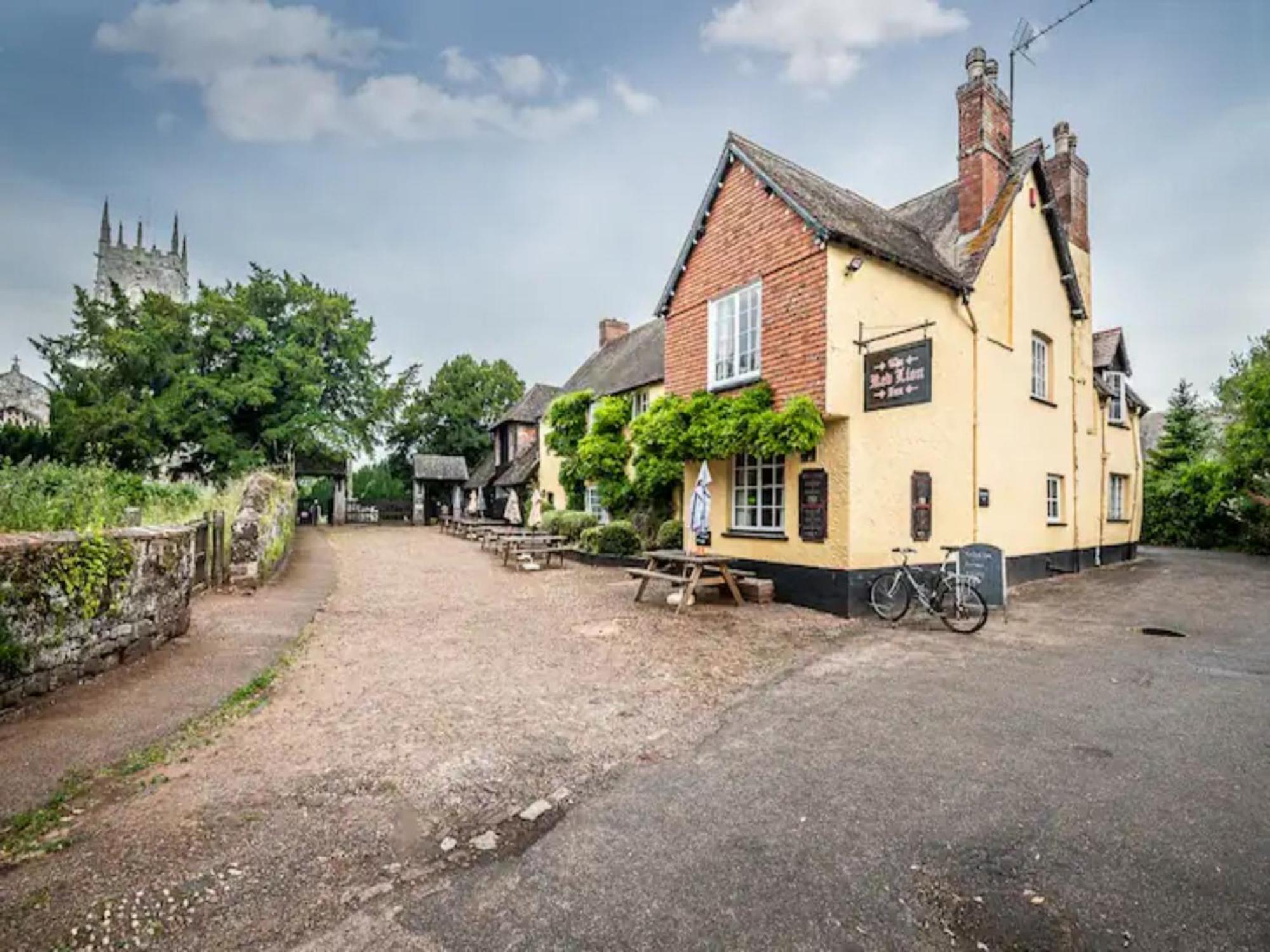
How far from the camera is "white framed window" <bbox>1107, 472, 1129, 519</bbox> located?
1786cm

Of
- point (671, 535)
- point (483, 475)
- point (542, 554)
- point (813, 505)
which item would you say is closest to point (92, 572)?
point (813, 505)

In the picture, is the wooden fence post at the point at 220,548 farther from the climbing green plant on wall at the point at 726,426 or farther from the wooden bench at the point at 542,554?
the climbing green plant on wall at the point at 726,426

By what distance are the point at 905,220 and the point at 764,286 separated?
6.12 meters

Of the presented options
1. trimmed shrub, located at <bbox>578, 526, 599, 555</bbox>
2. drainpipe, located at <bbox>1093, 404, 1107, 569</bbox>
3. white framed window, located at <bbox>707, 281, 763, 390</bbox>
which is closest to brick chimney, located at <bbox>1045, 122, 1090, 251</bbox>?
drainpipe, located at <bbox>1093, 404, 1107, 569</bbox>

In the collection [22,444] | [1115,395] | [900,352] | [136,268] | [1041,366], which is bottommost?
[22,444]

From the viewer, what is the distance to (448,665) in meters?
6.80

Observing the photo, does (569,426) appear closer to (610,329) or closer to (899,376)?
(610,329)

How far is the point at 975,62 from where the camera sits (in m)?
12.9

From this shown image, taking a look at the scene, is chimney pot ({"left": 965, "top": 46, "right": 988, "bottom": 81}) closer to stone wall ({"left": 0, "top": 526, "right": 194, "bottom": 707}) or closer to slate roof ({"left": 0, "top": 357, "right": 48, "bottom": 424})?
stone wall ({"left": 0, "top": 526, "right": 194, "bottom": 707})

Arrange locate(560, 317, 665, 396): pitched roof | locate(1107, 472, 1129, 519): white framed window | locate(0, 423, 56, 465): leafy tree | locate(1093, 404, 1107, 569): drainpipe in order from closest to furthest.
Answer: locate(1093, 404, 1107, 569): drainpipe
locate(1107, 472, 1129, 519): white framed window
locate(560, 317, 665, 396): pitched roof
locate(0, 423, 56, 465): leafy tree

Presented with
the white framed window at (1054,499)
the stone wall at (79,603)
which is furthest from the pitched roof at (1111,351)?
the stone wall at (79,603)

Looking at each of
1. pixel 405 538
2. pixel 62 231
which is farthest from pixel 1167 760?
pixel 62 231

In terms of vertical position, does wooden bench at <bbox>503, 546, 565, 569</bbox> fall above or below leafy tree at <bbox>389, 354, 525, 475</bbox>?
below

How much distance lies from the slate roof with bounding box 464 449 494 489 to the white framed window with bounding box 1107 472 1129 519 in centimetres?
2993
